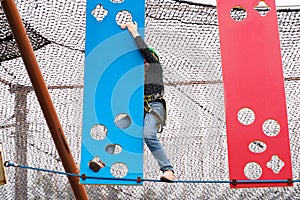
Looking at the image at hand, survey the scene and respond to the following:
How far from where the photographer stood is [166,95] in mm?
3148

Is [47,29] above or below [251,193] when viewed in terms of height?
above

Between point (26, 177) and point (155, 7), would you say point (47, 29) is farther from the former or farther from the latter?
point (26, 177)

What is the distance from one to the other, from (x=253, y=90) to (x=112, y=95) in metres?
0.53

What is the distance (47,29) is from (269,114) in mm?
1253

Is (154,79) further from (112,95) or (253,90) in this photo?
(253,90)

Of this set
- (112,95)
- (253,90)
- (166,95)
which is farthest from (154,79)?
(166,95)

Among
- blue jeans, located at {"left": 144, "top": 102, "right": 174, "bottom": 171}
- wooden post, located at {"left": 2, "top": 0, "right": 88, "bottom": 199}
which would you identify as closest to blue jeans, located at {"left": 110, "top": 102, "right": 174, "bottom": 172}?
blue jeans, located at {"left": 144, "top": 102, "right": 174, "bottom": 171}

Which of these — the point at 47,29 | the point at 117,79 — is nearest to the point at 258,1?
the point at 117,79

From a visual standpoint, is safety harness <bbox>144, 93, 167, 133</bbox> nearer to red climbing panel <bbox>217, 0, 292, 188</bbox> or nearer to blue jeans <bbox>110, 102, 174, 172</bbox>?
blue jeans <bbox>110, 102, 174, 172</bbox>

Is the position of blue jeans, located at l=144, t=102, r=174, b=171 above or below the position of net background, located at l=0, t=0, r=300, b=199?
below

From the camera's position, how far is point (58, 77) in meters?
3.15

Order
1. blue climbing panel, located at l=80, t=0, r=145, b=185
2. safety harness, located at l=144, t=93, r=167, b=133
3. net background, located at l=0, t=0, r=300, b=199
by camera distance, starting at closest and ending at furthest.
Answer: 1. blue climbing panel, located at l=80, t=0, r=145, b=185
2. safety harness, located at l=144, t=93, r=167, b=133
3. net background, located at l=0, t=0, r=300, b=199

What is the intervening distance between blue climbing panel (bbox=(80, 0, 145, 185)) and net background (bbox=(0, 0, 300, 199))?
0.66 m

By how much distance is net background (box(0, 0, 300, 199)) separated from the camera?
303 centimetres
